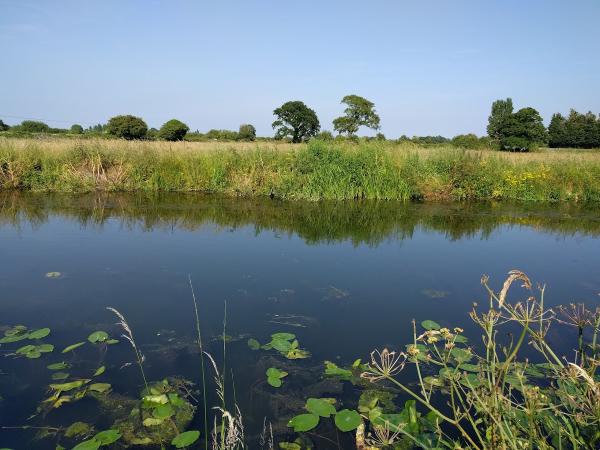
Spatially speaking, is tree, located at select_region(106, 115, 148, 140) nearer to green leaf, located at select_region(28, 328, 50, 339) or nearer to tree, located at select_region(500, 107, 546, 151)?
green leaf, located at select_region(28, 328, 50, 339)

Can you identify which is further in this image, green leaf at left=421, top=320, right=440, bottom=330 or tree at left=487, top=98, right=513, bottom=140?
tree at left=487, top=98, right=513, bottom=140

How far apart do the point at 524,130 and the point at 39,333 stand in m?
54.6

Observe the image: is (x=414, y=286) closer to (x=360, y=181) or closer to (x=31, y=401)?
(x=31, y=401)

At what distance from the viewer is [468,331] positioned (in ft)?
13.1

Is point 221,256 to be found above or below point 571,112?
below

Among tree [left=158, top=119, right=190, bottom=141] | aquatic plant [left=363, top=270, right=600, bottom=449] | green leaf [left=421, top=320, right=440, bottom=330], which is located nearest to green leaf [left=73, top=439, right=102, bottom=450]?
aquatic plant [left=363, top=270, right=600, bottom=449]

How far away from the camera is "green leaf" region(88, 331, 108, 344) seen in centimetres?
356

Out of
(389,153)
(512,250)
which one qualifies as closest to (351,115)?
(389,153)

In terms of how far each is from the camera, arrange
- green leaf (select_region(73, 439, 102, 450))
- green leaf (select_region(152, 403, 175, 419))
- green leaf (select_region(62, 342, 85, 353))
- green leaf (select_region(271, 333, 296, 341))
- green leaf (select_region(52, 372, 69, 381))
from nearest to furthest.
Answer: green leaf (select_region(73, 439, 102, 450)) → green leaf (select_region(152, 403, 175, 419)) → green leaf (select_region(52, 372, 69, 381)) → green leaf (select_region(62, 342, 85, 353)) → green leaf (select_region(271, 333, 296, 341))

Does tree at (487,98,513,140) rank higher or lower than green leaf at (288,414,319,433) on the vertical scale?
higher

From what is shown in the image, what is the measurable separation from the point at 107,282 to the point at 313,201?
734cm

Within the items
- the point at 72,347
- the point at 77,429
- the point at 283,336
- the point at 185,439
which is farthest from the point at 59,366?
the point at 283,336

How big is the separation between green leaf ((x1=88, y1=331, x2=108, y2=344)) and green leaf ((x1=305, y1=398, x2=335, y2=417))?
184cm

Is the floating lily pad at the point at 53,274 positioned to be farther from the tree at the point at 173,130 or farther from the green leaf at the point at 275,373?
the tree at the point at 173,130
